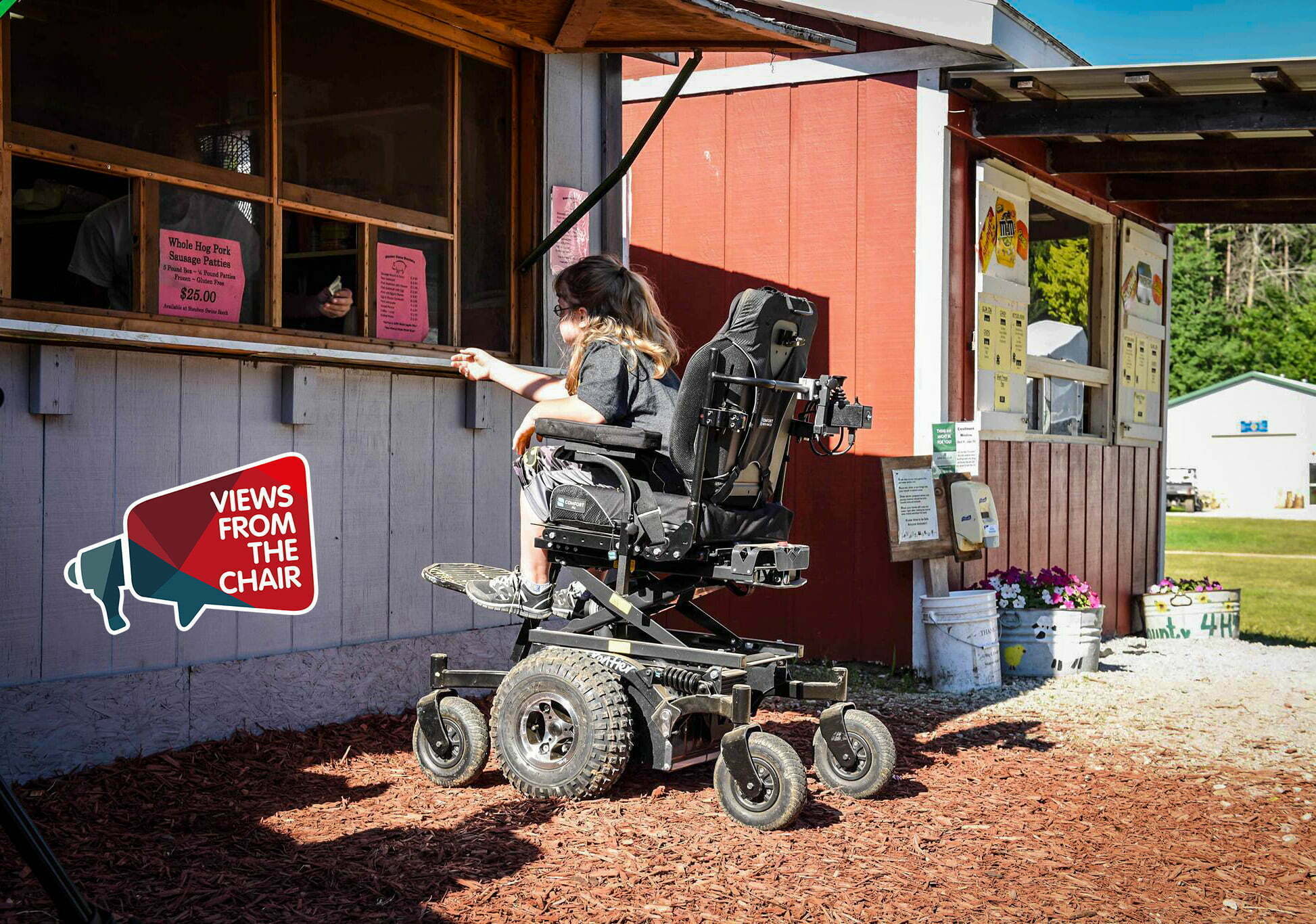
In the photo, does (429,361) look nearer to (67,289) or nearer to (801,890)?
(67,289)

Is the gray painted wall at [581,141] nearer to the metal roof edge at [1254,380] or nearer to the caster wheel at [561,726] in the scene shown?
the caster wheel at [561,726]

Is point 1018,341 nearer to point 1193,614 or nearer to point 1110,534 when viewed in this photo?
point 1110,534

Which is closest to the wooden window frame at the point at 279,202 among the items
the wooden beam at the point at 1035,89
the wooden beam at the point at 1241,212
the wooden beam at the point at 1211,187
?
the wooden beam at the point at 1035,89

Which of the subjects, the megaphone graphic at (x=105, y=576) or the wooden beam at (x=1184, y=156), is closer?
the megaphone graphic at (x=105, y=576)

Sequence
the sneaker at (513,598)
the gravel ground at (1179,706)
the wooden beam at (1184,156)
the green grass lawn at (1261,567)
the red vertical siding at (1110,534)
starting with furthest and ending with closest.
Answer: the green grass lawn at (1261,567)
the red vertical siding at (1110,534)
the wooden beam at (1184,156)
the gravel ground at (1179,706)
the sneaker at (513,598)

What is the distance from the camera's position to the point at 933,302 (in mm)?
7109

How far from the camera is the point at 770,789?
3.82m

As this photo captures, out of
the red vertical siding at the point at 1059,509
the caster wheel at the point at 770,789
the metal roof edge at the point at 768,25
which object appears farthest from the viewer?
the red vertical siding at the point at 1059,509

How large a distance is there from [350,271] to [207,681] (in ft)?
5.46

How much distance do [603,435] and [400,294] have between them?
5.51ft

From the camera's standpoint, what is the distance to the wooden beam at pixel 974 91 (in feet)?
22.7

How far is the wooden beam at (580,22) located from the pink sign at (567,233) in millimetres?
640

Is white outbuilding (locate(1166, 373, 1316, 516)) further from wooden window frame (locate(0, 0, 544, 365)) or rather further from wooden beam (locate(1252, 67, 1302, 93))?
wooden window frame (locate(0, 0, 544, 365))

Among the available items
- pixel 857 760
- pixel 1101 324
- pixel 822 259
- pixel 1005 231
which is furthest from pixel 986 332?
pixel 857 760
